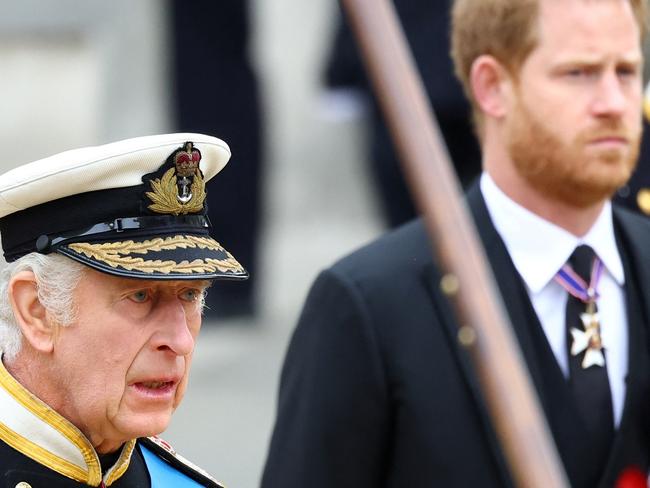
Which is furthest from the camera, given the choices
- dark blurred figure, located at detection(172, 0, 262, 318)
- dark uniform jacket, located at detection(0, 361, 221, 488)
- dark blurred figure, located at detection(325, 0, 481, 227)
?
dark blurred figure, located at detection(172, 0, 262, 318)

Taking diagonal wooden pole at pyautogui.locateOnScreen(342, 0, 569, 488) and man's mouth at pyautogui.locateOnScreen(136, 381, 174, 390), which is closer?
diagonal wooden pole at pyautogui.locateOnScreen(342, 0, 569, 488)

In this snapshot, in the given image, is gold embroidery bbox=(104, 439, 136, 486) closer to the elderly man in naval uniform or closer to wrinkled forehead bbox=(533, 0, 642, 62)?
the elderly man in naval uniform

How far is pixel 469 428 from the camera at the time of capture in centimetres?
409

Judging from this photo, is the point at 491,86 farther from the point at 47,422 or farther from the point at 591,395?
the point at 47,422

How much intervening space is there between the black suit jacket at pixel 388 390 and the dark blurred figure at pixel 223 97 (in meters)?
4.28

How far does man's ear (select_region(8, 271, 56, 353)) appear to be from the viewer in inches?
129

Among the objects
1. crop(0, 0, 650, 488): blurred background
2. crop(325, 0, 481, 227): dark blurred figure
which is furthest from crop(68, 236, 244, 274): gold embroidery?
crop(0, 0, 650, 488): blurred background

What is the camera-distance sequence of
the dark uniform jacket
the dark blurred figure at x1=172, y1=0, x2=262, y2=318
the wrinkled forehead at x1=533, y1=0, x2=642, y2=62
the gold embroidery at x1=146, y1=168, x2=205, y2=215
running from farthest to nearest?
the dark blurred figure at x1=172, y1=0, x2=262, y2=318, the wrinkled forehead at x1=533, y1=0, x2=642, y2=62, the gold embroidery at x1=146, y1=168, x2=205, y2=215, the dark uniform jacket

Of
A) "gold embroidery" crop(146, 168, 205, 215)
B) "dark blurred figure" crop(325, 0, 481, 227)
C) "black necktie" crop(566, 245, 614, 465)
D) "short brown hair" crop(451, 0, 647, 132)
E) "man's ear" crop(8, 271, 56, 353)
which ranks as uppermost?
"dark blurred figure" crop(325, 0, 481, 227)

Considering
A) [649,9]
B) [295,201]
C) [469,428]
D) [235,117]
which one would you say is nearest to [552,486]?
[469,428]

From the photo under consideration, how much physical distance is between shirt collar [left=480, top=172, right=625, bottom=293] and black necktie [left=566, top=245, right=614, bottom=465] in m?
0.09

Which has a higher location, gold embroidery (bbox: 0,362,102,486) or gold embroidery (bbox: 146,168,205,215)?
gold embroidery (bbox: 146,168,205,215)

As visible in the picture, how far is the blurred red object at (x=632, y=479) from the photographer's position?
4156 mm

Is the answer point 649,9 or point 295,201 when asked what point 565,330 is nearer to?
point 649,9
